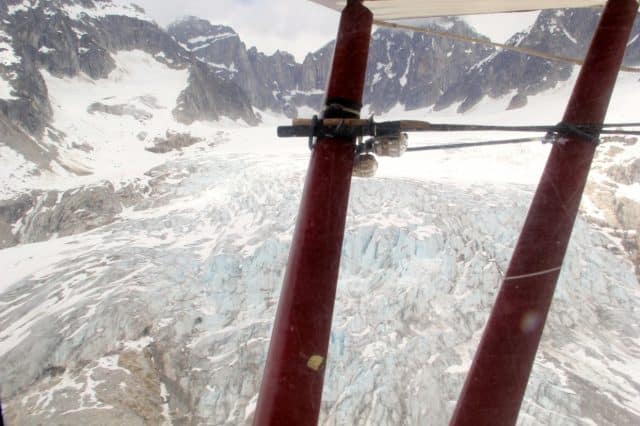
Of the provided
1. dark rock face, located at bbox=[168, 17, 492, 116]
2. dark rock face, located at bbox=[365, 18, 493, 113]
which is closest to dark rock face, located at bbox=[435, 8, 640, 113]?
dark rock face, located at bbox=[365, 18, 493, 113]

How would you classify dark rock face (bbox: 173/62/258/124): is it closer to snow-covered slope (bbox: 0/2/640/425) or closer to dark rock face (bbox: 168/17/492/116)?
dark rock face (bbox: 168/17/492/116)

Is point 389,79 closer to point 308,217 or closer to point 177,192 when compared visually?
point 177,192

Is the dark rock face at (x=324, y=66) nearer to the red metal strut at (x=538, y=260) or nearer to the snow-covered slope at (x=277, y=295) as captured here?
the snow-covered slope at (x=277, y=295)

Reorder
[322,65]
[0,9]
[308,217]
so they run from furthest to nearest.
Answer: [322,65] → [0,9] → [308,217]

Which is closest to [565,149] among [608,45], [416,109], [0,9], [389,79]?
[608,45]

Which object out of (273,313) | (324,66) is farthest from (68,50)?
(324,66)

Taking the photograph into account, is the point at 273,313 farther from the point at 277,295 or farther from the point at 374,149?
the point at 374,149
